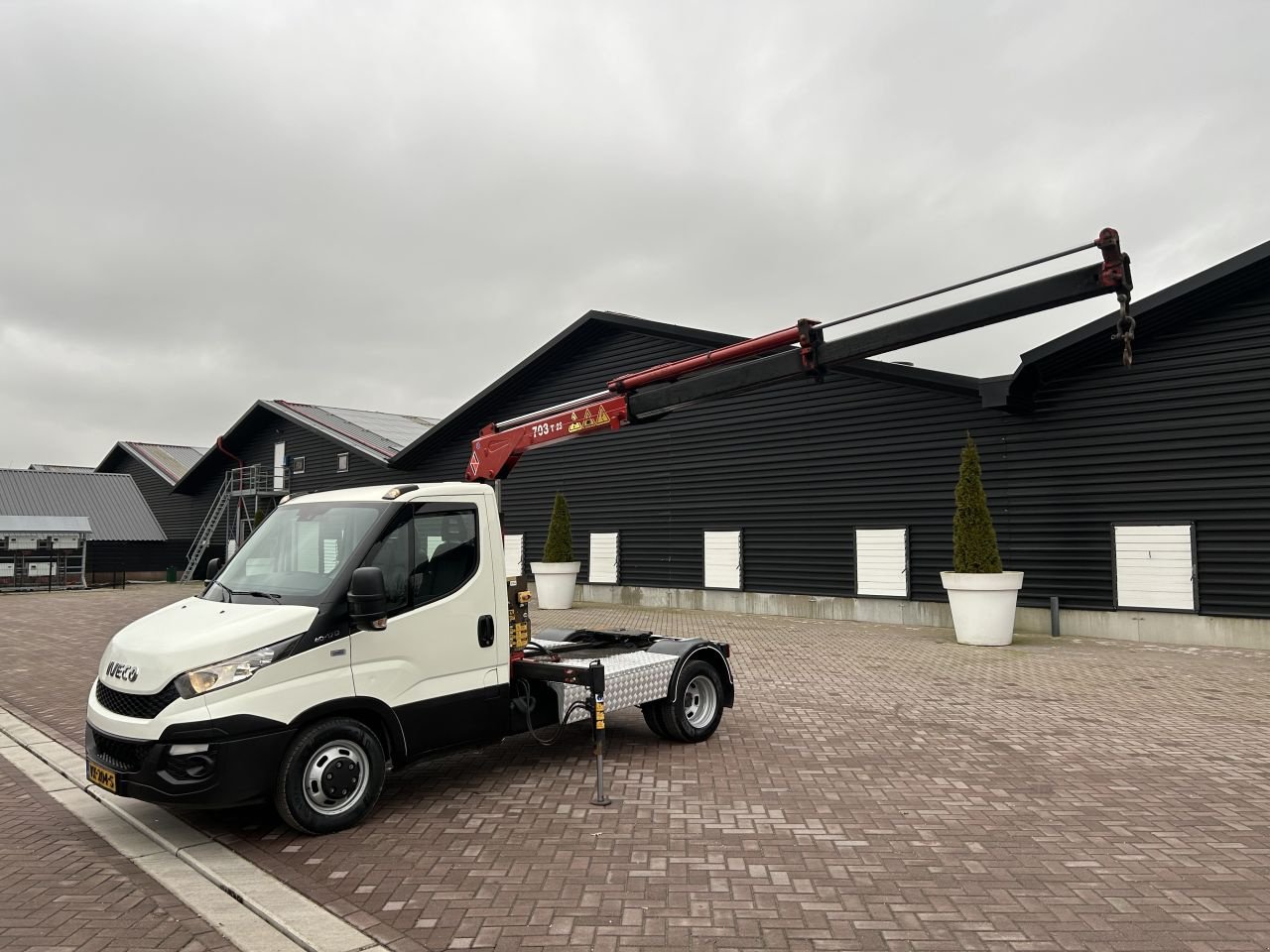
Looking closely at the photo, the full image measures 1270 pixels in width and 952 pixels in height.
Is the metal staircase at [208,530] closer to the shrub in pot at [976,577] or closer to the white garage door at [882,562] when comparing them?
the white garage door at [882,562]

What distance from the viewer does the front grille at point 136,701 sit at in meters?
5.08

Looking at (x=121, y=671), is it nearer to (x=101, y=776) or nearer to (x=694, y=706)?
(x=101, y=776)

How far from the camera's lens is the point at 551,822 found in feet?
18.6

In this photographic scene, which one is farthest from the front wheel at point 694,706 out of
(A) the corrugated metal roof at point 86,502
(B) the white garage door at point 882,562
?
(A) the corrugated metal roof at point 86,502

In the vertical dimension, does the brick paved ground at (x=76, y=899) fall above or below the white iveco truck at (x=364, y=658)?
below

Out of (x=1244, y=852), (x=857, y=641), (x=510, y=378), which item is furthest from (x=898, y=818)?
(x=510, y=378)

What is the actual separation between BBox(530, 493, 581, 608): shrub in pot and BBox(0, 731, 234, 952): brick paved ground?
15511 millimetres

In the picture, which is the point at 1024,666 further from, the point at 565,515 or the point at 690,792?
the point at 565,515

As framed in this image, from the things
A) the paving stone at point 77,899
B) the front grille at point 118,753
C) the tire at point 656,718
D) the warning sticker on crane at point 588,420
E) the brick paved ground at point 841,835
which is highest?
the warning sticker on crane at point 588,420

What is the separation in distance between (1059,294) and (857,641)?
941 cm

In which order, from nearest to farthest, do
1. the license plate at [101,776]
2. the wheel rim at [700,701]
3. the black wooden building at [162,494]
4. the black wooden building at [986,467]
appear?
the license plate at [101,776]
the wheel rim at [700,701]
the black wooden building at [986,467]
the black wooden building at [162,494]

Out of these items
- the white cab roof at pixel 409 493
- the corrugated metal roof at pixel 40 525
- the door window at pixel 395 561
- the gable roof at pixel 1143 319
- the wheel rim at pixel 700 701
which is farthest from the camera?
the corrugated metal roof at pixel 40 525

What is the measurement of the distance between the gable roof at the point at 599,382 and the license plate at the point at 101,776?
12.4 metres

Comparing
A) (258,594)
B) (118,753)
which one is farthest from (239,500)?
(118,753)
